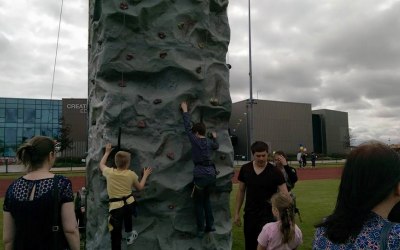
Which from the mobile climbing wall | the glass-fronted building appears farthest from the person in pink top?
the glass-fronted building

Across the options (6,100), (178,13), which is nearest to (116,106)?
(178,13)

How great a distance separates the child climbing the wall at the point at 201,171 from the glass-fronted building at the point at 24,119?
181 feet

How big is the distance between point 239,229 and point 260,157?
4.52 m

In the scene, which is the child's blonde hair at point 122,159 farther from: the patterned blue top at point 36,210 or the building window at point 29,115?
the building window at point 29,115

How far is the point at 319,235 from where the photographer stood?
2012 millimetres

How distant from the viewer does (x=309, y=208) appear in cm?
1145

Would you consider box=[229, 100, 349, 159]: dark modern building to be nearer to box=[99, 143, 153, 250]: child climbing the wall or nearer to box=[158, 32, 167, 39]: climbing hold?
box=[158, 32, 167, 39]: climbing hold

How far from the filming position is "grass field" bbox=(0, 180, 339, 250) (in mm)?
7906

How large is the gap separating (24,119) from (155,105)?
190 feet

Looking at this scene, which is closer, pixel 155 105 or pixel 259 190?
pixel 259 190

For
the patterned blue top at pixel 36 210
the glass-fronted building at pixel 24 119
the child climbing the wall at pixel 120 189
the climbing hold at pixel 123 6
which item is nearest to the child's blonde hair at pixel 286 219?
the patterned blue top at pixel 36 210

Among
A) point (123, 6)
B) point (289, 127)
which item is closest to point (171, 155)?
point (123, 6)

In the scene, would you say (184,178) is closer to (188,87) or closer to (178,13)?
(188,87)

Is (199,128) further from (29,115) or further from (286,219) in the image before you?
(29,115)
